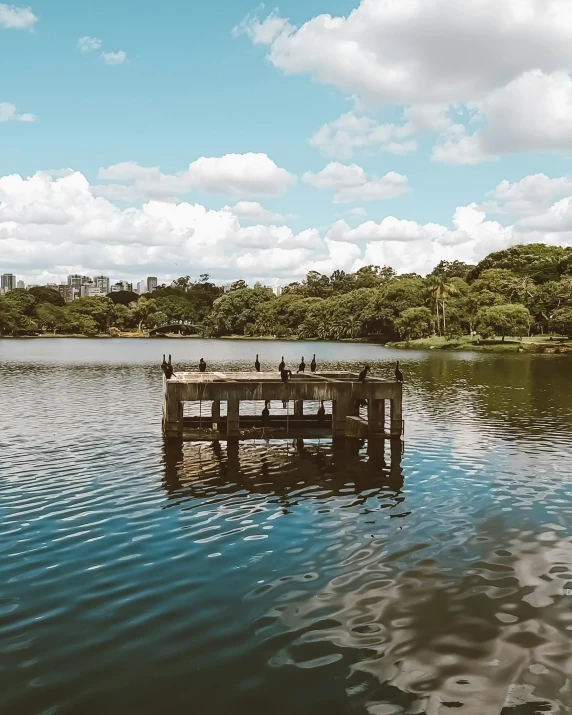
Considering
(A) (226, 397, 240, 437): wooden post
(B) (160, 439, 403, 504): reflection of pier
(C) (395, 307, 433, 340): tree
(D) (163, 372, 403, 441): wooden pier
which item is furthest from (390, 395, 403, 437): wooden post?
(C) (395, 307, 433, 340): tree

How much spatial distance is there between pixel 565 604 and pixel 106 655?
9351 millimetres

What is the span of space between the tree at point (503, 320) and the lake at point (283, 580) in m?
105

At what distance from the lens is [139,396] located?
50.0 metres

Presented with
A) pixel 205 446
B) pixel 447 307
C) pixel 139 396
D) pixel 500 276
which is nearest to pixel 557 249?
pixel 500 276

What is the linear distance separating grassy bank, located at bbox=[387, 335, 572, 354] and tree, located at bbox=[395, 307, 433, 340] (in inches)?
318

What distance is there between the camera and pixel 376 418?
3173cm

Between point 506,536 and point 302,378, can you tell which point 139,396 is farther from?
point 506,536

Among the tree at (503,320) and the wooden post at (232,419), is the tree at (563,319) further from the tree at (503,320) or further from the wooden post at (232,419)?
the wooden post at (232,419)

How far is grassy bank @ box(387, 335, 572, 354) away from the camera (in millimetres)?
116562

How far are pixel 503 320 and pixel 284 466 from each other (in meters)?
112

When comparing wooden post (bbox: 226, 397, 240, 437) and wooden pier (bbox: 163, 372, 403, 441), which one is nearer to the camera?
wooden pier (bbox: 163, 372, 403, 441)

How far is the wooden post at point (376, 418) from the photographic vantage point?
3153cm

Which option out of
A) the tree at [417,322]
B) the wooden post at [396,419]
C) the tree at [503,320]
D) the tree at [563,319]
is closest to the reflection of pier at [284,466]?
the wooden post at [396,419]

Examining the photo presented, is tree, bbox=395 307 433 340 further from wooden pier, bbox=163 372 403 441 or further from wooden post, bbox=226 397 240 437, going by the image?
wooden post, bbox=226 397 240 437
